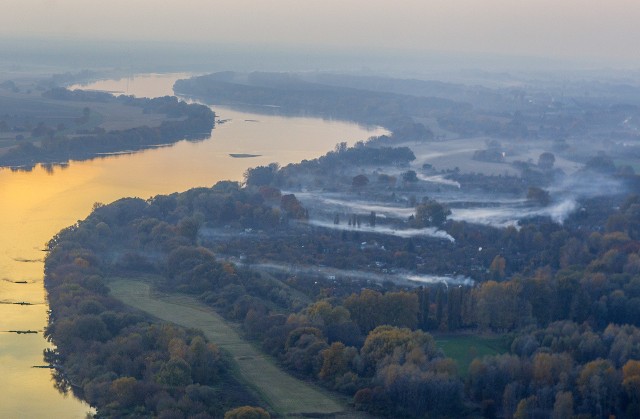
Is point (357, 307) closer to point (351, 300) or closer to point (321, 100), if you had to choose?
point (351, 300)

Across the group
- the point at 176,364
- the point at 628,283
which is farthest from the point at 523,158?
the point at 176,364

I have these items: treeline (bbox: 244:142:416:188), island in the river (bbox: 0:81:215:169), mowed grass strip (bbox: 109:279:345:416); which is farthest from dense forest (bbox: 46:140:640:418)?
island in the river (bbox: 0:81:215:169)

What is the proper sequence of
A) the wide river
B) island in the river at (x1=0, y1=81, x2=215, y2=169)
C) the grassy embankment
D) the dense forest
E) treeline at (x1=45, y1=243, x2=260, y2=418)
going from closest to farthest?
1. treeline at (x1=45, y1=243, x2=260, y2=418)
2. the dense forest
3. the wide river
4. island in the river at (x1=0, y1=81, x2=215, y2=169)
5. the grassy embankment

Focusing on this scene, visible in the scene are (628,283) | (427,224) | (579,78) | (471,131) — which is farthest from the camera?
(579,78)

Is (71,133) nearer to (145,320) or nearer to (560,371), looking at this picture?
(145,320)

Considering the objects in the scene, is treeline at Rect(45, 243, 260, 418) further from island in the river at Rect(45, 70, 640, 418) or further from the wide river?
the wide river

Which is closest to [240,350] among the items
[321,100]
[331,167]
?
[331,167]
